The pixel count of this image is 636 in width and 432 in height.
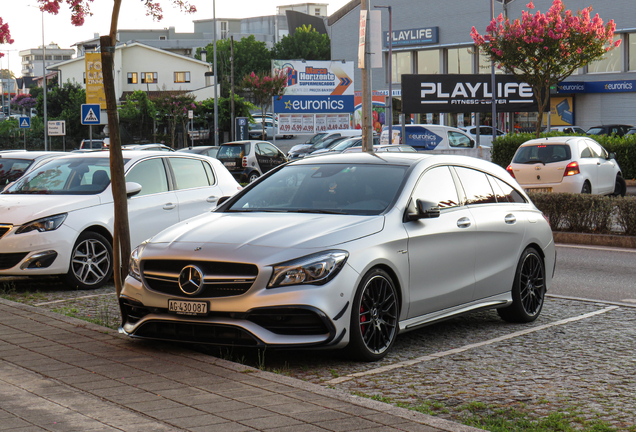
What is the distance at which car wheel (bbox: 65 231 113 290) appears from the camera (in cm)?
945

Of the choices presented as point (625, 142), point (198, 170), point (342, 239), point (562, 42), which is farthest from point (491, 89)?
point (342, 239)

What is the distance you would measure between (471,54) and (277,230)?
5315 cm

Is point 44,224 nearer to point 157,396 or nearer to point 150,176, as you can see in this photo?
point 150,176

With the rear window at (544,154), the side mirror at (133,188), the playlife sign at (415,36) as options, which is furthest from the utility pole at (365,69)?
the playlife sign at (415,36)

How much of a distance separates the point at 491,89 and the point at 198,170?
84.1 feet

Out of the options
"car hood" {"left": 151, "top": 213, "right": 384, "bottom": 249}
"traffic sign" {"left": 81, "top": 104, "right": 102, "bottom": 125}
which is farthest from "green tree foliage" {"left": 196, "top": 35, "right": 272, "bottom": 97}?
"car hood" {"left": 151, "top": 213, "right": 384, "bottom": 249}

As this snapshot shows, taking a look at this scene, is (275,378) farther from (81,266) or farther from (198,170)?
(198,170)

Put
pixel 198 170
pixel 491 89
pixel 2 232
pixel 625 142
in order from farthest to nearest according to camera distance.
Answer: pixel 491 89, pixel 625 142, pixel 198 170, pixel 2 232

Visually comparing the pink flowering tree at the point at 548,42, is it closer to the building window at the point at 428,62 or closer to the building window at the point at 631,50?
the building window at the point at 631,50

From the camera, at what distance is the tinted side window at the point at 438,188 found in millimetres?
6711

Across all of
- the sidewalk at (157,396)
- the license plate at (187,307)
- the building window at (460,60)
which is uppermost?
the building window at (460,60)

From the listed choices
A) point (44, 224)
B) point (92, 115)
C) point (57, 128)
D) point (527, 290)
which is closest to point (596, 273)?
point (527, 290)

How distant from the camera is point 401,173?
6.73 m

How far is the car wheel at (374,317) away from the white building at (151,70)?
77187 mm
